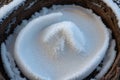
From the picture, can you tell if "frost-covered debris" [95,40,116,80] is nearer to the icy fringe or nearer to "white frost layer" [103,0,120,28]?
the icy fringe

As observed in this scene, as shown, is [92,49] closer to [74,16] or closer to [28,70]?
[74,16]

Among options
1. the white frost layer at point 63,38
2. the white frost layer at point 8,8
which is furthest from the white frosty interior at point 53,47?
the white frost layer at point 8,8

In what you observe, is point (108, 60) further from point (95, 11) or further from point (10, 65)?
point (10, 65)

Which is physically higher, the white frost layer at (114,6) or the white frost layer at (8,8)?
the white frost layer at (8,8)

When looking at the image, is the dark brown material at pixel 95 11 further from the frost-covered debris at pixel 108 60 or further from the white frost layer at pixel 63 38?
the white frost layer at pixel 63 38

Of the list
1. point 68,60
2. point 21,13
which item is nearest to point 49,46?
point 68,60

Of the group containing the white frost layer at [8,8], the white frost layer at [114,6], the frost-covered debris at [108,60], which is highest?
the white frost layer at [8,8]

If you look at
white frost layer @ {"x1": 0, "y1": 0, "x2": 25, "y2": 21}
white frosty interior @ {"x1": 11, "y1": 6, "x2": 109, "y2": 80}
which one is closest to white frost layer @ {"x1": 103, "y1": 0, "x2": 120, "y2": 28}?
white frosty interior @ {"x1": 11, "y1": 6, "x2": 109, "y2": 80}

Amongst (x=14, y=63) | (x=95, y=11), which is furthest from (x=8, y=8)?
(x=95, y=11)
